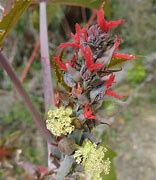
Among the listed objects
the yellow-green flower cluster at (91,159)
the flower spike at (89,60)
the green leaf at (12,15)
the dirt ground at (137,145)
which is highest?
the green leaf at (12,15)

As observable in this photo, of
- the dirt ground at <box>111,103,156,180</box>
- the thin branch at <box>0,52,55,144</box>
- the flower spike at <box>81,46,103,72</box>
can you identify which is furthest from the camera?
the dirt ground at <box>111,103,156,180</box>

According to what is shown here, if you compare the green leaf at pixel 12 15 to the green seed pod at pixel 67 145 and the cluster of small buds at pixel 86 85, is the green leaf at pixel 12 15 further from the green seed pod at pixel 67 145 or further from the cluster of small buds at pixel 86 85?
the green seed pod at pixel 67 145

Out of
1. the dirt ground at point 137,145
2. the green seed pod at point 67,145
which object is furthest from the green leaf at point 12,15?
the dirt ground at point 137,145

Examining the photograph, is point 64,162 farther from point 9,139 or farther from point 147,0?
point 147,0

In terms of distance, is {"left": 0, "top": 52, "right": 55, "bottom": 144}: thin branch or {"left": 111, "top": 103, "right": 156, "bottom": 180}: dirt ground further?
{"left": 111, "top": 103, "right": 156, "bottom": 180}: dirt ground

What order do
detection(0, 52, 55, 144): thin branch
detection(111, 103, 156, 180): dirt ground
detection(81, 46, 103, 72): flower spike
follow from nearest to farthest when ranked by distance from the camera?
1. detection(81, 46, 103, 72): flower spike
2. detection(0, 52, 55, 144): thin branch
3. detection(111, 103, 156, 180): dirt ground

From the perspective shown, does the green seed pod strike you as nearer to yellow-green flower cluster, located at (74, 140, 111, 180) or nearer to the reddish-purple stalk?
yellow-green flower cluster, located at (74, 140, 111, 180)

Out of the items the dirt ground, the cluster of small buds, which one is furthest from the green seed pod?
the dirt ground

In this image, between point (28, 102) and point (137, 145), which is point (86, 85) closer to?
point (28, 102)
